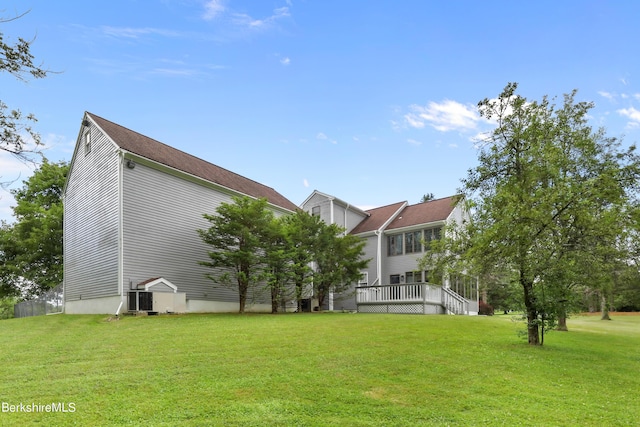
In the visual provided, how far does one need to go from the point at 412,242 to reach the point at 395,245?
1238 mm

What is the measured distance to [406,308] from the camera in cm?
1961

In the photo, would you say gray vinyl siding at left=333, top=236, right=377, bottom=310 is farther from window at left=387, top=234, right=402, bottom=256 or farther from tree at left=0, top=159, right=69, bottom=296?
tree at left=0, top=159, right=69, bottom=296

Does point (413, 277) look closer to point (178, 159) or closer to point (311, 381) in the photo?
point (178, 159)

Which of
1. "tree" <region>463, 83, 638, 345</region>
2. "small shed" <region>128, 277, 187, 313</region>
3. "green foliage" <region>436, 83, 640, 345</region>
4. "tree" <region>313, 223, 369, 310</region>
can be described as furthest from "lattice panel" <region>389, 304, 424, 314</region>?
"small shed" <region>128, 277, 187, 313</region>

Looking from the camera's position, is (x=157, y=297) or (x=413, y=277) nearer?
(x=157, y=297)

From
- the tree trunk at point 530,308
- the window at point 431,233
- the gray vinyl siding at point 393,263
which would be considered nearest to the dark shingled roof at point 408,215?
the window at point 431,233

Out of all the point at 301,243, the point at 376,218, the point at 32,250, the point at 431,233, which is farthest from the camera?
the point at 376,218

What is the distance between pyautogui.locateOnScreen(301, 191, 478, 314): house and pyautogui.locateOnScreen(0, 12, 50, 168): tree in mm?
17001

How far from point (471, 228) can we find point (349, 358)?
194 inches

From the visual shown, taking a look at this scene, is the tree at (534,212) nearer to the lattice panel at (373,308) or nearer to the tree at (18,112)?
the tree at (18,112)

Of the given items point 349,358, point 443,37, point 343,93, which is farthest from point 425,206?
point 349,358

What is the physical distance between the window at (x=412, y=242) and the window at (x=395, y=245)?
44 cm

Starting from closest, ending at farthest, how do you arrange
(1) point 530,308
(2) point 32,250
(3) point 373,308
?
1. (1) point 530,308
2. (3) point 373,308
3. (2) point 32,250

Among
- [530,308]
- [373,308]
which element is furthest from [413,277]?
[530,308]
